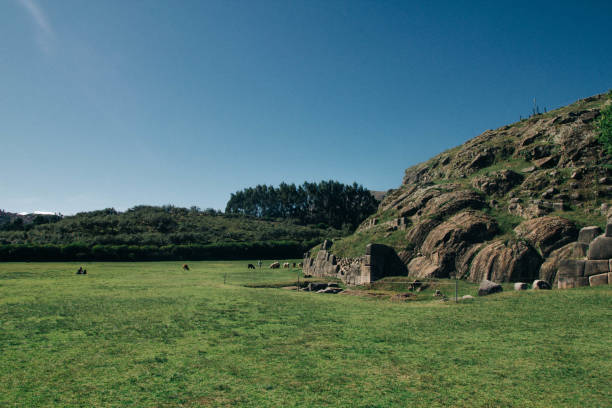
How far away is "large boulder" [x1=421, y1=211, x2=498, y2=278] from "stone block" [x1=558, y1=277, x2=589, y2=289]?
810 centimetres

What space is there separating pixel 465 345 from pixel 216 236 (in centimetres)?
7729

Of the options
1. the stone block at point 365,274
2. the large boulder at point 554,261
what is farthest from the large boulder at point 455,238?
the large boulder at point 554,261

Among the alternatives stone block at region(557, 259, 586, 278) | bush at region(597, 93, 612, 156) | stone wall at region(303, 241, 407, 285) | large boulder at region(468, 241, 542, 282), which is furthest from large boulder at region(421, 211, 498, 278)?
bush at region(597, 93, 612, 156)

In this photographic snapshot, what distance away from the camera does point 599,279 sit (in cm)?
1759

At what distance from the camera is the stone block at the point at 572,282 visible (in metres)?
18.0

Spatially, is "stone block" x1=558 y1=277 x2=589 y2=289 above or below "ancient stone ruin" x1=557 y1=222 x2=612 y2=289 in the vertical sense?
below

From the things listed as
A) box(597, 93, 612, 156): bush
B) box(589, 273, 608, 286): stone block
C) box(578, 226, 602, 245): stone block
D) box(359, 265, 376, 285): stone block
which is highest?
box(597, 93, 612, 156): bush

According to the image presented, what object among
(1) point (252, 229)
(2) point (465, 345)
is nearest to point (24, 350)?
(2) point (465, 345)

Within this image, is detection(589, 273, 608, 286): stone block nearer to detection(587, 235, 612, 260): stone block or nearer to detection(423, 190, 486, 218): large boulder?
detection(587, 235, 612, 260): stone block

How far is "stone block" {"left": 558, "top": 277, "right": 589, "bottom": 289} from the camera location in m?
18.0

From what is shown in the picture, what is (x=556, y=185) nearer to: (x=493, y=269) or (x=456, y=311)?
(x=493, y=269)

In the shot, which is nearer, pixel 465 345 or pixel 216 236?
pixel 465 345

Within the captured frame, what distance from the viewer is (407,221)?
3394 cm

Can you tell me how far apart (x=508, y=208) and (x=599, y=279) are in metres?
12.2
